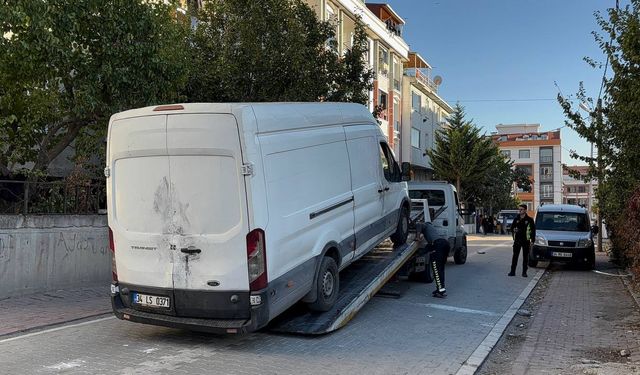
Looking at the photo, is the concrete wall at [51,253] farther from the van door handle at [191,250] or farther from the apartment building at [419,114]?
the apartment building at [419,114]

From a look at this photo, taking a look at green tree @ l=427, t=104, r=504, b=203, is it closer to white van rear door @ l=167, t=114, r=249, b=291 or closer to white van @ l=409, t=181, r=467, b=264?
white van @ l=409, t=181, r=467, b=264

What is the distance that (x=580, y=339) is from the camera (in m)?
7.68

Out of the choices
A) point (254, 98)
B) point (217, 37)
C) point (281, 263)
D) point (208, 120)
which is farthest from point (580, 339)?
point (217, 37)

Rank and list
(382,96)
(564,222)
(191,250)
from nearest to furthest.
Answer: (191,250) → (564,222) → (382,96)

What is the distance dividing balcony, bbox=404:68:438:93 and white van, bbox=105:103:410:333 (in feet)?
124

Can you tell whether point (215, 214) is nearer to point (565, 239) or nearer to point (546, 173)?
point (565, 239)

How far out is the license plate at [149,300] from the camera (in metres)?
6.31

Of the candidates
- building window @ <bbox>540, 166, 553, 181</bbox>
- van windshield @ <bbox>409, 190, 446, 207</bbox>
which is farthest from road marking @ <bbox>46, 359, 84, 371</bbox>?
building window @ <bbox>540, 166, 553, 181</bbox>

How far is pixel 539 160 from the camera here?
→ 104 m

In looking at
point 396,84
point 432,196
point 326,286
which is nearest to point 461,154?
point 396,84

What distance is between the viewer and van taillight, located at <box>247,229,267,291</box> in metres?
5.94

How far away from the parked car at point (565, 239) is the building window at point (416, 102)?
Answer: 26683 millimetres

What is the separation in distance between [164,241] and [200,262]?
1.70 feet

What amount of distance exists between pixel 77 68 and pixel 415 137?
37.0 metres
